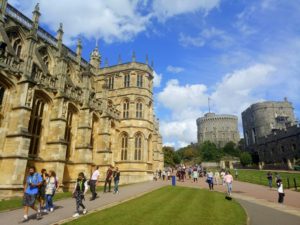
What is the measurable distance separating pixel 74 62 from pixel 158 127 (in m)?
21.9

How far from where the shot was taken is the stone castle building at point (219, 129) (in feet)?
435

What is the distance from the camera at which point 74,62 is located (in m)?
32.2

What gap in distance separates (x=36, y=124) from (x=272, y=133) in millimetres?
72180

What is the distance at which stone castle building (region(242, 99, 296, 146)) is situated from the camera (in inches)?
3733

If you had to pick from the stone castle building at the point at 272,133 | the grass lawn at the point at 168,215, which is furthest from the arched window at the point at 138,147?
the stone castle building at the point at 272,133

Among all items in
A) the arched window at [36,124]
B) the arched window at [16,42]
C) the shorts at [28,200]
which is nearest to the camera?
the shorts at [28,200]

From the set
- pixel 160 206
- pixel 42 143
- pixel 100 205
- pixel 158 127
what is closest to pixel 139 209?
pixel 160 206

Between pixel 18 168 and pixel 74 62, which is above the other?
pixel 74 62

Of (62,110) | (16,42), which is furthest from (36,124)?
(16,42)

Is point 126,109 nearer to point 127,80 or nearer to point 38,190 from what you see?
point 127,80

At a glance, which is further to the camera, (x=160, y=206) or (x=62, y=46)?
(x=62, y=46)

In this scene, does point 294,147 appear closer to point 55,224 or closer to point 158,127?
point 158,127

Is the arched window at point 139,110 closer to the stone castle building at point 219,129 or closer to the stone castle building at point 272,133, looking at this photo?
the stone castle building at point 272,133

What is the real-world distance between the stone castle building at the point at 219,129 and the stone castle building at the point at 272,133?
24.7 meters
